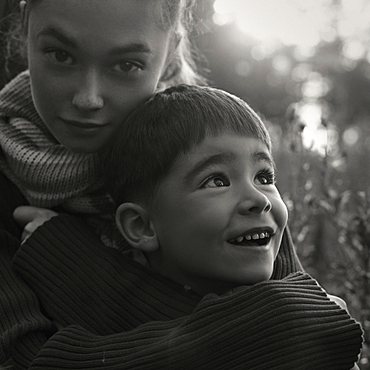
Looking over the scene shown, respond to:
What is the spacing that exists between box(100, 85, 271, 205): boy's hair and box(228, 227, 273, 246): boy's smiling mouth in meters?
0.33

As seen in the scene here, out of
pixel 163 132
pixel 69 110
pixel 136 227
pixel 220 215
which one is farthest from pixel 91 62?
pixel 220 215

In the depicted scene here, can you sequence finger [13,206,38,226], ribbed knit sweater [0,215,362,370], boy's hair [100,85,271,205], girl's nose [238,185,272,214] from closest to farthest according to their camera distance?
ribbed knit sweater [0,215,362,370]
girl's nose [238,185,272,214]
boy's hair [100,85,271,205]
finger [13,206,38,226]

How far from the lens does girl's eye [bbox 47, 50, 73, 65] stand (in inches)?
81.2

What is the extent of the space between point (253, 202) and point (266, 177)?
222mm

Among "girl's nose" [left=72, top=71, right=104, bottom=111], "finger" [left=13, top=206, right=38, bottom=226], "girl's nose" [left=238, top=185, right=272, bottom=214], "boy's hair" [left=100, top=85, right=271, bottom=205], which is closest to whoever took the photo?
"girl's nose" [left=238, top=185, right=272, bottom=214]

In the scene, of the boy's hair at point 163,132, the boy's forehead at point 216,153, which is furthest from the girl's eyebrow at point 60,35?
the boy's forehead at point 216,153

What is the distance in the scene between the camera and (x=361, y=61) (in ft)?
67.7

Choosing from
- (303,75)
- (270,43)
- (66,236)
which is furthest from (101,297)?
(303,75)

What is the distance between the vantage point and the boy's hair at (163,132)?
192 cm

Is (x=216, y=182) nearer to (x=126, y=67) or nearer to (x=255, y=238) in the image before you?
(x=255, y=238)

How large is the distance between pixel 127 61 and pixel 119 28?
127 mm

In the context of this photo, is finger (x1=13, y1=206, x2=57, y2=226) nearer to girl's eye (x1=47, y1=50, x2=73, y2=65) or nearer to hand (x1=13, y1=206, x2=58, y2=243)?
hand (x1=13, y1=206, x2=58, y2=243)

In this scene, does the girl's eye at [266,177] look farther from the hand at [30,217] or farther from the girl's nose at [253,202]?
the hand at [30,217]

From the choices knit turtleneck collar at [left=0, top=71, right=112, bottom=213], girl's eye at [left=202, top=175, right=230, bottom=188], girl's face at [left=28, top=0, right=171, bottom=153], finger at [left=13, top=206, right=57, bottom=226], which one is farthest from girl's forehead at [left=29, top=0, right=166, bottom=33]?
finger at [left=13, top=206, right=57, bottom=226]
